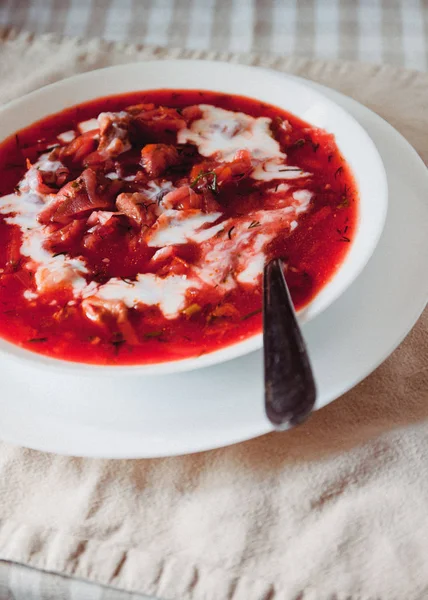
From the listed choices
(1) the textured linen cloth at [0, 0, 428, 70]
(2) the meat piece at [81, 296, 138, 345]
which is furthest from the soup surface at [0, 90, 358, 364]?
(1) the textured linen cloth at [0, 0, 428, 70]

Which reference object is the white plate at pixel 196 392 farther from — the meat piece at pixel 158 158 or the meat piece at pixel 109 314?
the meat piece at pixel 158 158

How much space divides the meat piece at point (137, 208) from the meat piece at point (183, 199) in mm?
52

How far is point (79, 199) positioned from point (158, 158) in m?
0.35

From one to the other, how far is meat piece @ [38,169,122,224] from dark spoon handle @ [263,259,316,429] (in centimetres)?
83

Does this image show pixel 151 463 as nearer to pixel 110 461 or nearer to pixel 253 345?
pixel 110 461

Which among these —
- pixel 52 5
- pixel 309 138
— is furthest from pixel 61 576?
pixel 52 5

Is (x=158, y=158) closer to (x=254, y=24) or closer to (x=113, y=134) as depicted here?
(x=113, y=134)

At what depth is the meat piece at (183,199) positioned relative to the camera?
106 inches

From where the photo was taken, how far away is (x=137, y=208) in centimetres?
266

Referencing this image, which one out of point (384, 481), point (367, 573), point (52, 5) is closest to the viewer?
point (367, 573)

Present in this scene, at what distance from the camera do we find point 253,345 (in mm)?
2102

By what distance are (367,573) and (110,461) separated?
2.44 ft

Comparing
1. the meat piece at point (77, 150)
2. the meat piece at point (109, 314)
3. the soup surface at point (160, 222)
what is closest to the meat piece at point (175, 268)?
the soup surface at point (160, 222)

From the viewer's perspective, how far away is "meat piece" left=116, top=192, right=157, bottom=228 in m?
2.64
